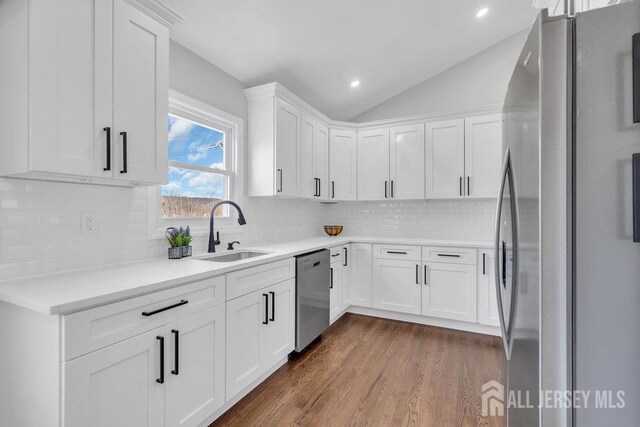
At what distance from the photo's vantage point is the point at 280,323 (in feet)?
7.75

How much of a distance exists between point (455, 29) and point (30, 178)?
3.82m

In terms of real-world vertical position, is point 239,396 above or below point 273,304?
below

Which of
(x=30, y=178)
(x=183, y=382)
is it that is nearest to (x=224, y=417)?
(x=183, y=382)

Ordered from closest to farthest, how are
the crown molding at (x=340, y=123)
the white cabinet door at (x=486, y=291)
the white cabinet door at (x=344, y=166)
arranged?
the crown molding at (x=340, y=123), the white cabinet door at (x=486, y=291), the white cabinet door at (x=344, y=166)

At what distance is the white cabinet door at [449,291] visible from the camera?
320cm

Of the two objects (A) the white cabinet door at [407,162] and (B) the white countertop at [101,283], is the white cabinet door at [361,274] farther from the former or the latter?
(B) the white countertop at [101,283]

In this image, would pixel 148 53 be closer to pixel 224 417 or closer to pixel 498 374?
pixel 224 417

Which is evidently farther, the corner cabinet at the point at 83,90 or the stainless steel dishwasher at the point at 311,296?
the stainless steel dishwasher at the point at 311,296

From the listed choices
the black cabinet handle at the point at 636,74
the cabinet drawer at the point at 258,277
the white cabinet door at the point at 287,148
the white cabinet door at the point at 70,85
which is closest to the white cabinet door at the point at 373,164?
the white cabinet door at the point at 287,148

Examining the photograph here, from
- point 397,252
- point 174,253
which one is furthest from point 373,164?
point 174,253

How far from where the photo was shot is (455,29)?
3.27 metres

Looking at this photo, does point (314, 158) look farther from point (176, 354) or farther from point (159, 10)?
point (176, 354)

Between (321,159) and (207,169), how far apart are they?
1.54m

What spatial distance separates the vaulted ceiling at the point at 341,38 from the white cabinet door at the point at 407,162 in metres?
0.74
